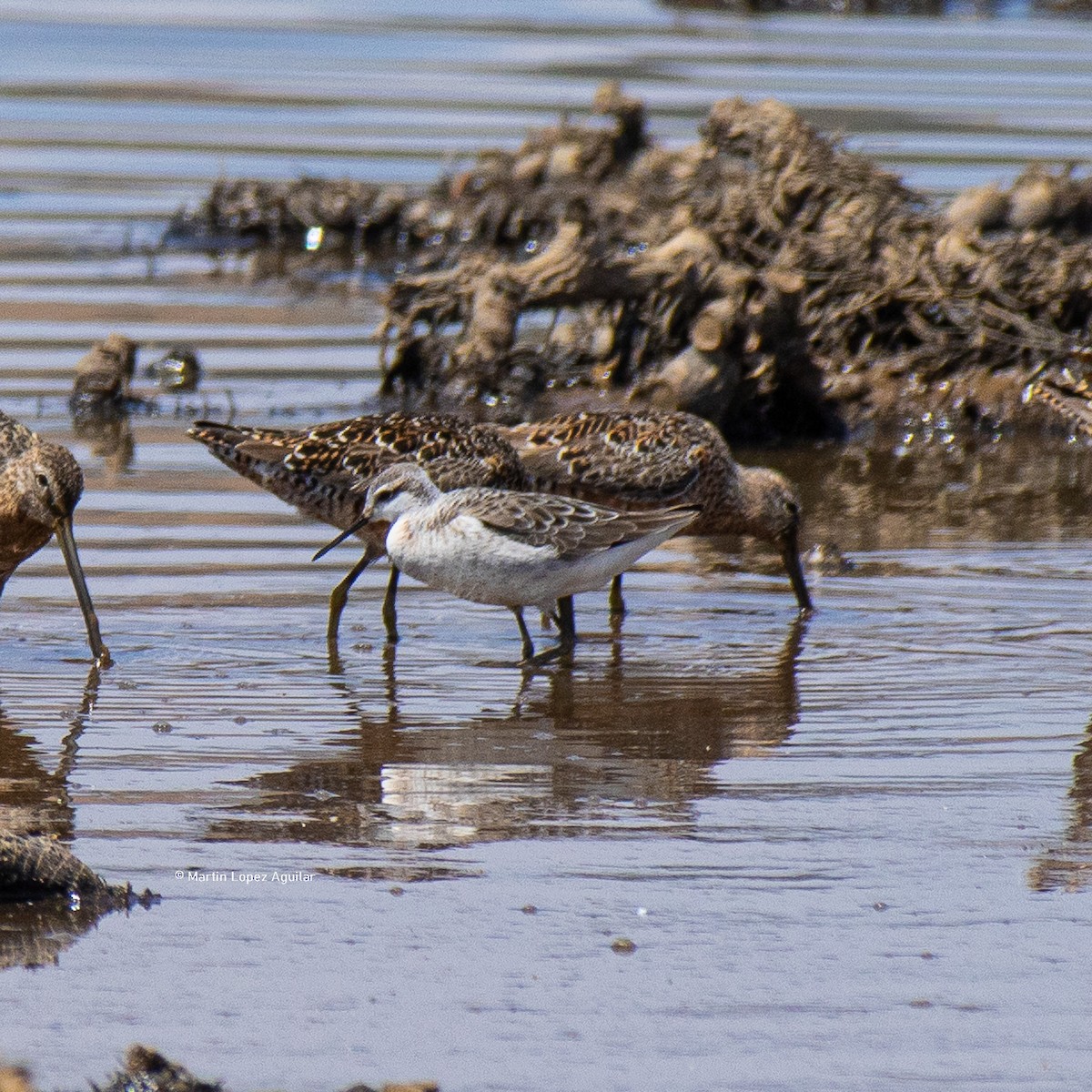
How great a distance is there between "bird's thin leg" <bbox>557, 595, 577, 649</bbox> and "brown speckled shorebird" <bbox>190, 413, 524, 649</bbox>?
0.52m

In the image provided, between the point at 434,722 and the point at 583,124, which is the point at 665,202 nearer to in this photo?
the point at 583,124

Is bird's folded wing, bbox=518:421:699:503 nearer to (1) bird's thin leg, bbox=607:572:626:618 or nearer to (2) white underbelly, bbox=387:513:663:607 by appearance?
(1) bird's thin leg, bbox=607:572:626:618

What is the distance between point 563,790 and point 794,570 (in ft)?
8.48

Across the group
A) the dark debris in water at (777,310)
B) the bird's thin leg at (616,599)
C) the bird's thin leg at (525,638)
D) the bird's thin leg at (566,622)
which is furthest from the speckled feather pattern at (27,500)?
the dark debris in water at (777,310)

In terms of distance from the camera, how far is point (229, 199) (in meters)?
16.5

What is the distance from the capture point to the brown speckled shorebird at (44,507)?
22.6ft

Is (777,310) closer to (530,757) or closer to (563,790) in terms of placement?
(530,757)

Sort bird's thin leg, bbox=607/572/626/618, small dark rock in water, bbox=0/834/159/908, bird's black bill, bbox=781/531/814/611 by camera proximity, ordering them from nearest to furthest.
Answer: small dark rock in water, bbox=0/834/159/908
bird's thin leg, bbox=607/572/626/618
bird's black bill, bbox=781/531/814/611

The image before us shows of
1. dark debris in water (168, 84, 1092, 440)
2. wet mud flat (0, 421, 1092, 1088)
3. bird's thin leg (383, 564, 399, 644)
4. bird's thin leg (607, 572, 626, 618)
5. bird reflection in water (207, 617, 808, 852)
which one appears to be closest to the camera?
wet mud flat (0, 421, 1092, 1088)

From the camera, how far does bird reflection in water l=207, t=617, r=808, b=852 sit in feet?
17.4

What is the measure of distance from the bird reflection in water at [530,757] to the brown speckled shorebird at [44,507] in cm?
89

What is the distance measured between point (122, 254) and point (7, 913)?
36.7ft

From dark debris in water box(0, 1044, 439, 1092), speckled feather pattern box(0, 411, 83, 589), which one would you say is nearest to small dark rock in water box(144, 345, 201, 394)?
speckled feather pattern box(0, 411, 83, 589)

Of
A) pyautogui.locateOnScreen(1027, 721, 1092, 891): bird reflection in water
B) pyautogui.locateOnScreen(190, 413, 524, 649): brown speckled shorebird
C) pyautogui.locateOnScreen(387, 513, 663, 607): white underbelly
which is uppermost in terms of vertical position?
pyautogui.locateOnScreen(190, 413, 524, 649): brown speckled shorebird
